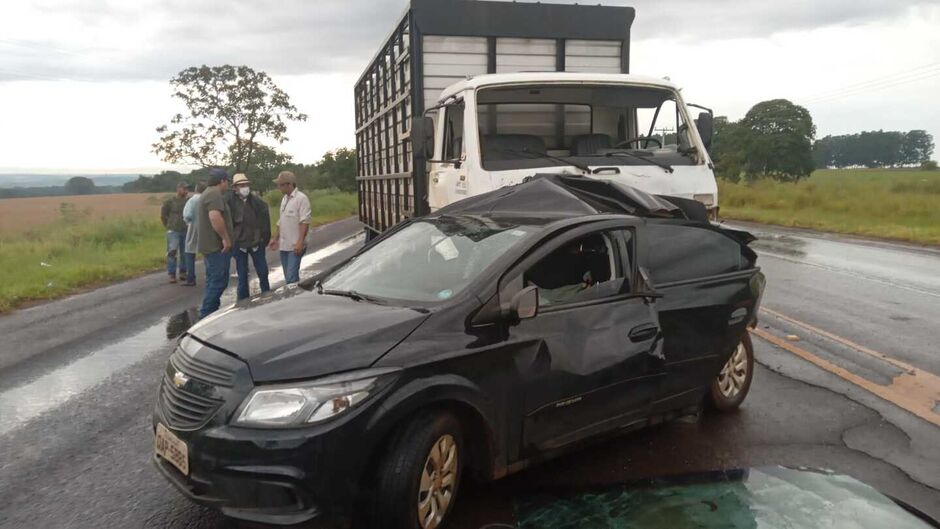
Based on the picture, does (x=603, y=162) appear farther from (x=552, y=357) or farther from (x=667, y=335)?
(x=552, y=357)

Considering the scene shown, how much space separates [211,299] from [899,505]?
21.9 feet

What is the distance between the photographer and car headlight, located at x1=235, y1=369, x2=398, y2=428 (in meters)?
2.86

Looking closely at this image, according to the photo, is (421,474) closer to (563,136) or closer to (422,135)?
(422,135)

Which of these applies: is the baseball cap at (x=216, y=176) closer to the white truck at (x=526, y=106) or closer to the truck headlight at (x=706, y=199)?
the white truck at (x=526, y=106)

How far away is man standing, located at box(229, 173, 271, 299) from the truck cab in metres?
1.96

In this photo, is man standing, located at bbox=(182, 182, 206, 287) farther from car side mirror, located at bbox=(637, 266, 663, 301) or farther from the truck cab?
car side mirror, located at bbox=(637, 266, 663, 301)

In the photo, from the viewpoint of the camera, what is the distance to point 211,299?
7902 millimetres

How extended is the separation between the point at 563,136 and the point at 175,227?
287 inches

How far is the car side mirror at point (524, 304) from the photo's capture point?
3.32 m

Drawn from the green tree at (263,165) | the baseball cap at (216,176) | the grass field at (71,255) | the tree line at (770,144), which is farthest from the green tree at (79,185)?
the baseball cap at (216,176)

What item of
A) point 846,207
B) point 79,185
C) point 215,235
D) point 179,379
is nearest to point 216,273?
point 215,235

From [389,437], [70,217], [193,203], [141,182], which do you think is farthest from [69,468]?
[141,182]

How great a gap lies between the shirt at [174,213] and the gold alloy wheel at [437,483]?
10.1 metres

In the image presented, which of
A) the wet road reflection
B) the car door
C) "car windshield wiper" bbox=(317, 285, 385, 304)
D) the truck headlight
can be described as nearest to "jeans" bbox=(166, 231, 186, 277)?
the wet road reflection
